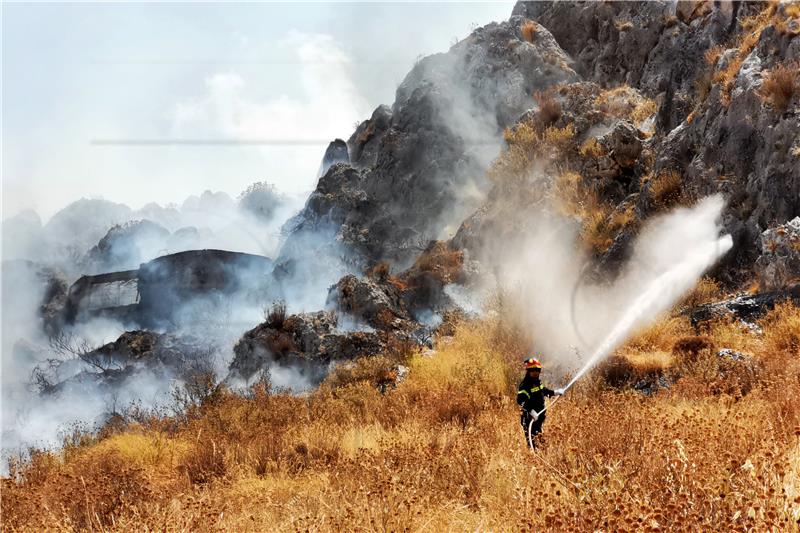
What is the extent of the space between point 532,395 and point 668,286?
6.18m

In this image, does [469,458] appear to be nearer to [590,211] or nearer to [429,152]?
[590,211]

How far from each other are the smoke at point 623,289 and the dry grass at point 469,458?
0.71 m

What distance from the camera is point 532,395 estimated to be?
17.9 feet

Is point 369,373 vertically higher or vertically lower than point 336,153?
lower

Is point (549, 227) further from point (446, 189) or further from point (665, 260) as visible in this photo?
point (446, 189)

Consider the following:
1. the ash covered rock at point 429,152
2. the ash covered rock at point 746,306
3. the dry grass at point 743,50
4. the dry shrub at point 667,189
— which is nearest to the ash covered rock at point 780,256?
the ash covered rock at point 746,306

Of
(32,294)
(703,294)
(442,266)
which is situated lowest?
(703,294)

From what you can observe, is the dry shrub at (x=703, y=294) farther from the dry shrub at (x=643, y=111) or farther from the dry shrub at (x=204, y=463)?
the dry shrub at (x=643, y=111)

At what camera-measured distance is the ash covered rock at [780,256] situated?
26.9 ft

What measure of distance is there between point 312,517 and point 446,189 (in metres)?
19.2

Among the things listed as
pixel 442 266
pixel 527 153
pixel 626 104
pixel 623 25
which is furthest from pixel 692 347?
pixel 623 25

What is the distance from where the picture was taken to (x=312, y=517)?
4129 mm

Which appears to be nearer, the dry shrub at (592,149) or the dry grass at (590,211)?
the dry grass at (590,211)

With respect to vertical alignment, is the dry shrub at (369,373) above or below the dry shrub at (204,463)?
above
